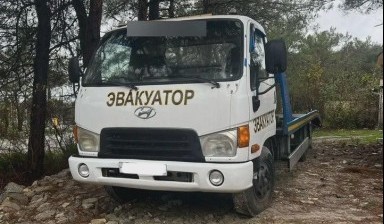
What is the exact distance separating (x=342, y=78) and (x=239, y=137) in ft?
48.5

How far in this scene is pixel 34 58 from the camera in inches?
323

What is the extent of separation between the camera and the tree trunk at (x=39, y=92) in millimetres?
7719

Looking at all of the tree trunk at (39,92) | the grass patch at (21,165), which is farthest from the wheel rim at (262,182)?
the tree trunk at (39,92)

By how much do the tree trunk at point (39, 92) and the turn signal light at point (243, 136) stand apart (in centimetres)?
489

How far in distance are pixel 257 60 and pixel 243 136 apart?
43.5 inches

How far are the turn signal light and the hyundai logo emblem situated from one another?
2.87 ft

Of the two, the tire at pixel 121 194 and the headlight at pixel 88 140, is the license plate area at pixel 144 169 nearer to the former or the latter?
the headlight at pixel 88 140

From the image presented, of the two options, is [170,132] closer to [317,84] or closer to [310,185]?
[310,185]

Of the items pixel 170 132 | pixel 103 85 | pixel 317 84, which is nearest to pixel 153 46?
pixel 103 85

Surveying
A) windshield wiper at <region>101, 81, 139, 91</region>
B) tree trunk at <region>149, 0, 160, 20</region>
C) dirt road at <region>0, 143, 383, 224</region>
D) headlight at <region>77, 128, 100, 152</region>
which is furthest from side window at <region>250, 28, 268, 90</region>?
tree trunk at <region>149, 0, 160, 20</region>

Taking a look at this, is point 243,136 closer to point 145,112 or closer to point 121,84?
point 145,112

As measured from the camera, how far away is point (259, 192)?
485cm

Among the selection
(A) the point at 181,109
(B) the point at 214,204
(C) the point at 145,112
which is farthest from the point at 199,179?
(B) the point at 214,204

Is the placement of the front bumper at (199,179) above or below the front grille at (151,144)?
below
